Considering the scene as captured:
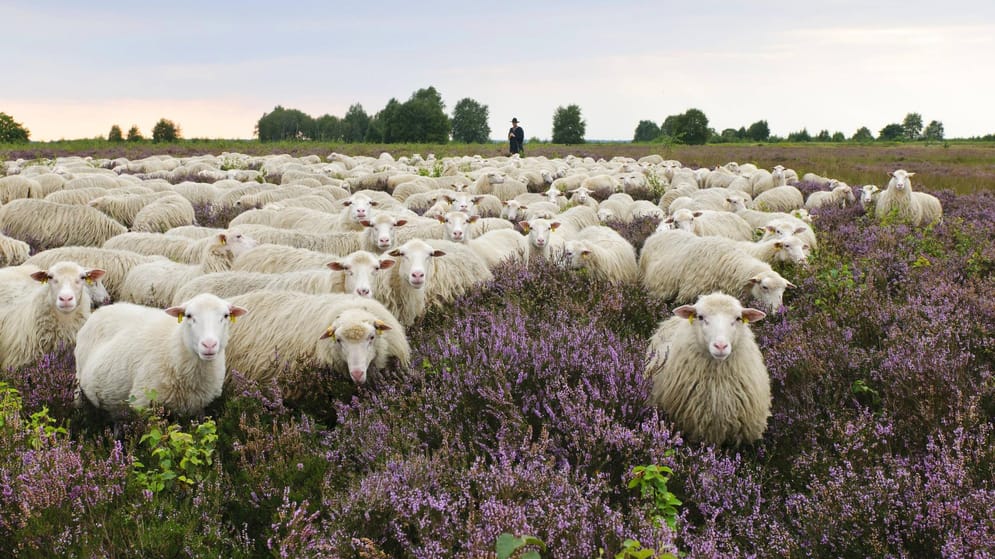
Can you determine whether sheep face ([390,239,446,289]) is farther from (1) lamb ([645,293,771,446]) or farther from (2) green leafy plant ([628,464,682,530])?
(2) green leafy plant ([628,464,682,530])

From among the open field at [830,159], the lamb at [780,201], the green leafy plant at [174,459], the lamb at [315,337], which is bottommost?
the green leafy plant at [174,459]

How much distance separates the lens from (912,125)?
3666 inches

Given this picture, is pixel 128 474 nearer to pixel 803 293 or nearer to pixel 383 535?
pixel 383 535

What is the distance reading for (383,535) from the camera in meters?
2.54

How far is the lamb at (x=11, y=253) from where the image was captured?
7.59 meters

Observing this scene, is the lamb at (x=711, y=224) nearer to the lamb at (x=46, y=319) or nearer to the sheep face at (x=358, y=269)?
the sheep face at (x=358, y=269)

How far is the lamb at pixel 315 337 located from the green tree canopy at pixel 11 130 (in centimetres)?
5613

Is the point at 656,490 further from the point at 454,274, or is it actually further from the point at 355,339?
the point at 454,274

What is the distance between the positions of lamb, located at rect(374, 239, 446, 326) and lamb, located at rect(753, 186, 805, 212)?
9.62 metres

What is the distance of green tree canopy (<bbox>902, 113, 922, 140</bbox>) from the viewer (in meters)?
86.8

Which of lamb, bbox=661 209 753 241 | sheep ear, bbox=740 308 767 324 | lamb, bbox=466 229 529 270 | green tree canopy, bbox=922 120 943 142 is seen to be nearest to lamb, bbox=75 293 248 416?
sheep ear, bbox=740 308 767 324

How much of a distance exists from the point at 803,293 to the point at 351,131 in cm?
8735

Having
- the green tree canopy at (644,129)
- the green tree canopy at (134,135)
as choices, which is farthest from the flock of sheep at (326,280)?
the green tree canopy at (644,129)

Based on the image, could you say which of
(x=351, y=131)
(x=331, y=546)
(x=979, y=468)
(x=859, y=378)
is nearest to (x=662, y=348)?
(x=859, y=378)
